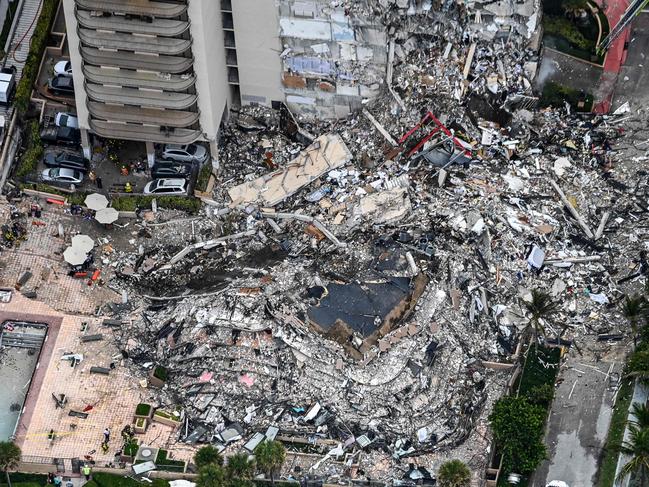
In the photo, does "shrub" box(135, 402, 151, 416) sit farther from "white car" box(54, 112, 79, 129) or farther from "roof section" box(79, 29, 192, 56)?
"roof section" box(79, 29, 192, 56)

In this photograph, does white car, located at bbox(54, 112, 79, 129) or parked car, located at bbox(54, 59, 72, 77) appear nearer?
white car, located at bbox(54, 112, 79, 129)

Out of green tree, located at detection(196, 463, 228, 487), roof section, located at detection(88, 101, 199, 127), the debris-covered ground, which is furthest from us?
roof section, located at detection(88, 101, 199, 127)

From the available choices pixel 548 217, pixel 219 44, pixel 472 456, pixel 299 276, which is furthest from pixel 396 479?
pixel 219 44

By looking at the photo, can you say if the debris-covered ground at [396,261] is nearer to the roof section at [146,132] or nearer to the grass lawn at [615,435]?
the grass lawn at [615,435]

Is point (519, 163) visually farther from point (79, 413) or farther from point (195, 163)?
point (79, 413)

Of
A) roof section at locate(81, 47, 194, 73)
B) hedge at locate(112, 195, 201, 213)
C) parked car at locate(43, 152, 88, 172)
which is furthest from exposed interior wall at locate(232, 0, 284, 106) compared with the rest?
parked car at locate(43, 152, 88, 172)

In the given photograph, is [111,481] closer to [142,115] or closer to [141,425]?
[141,425]
